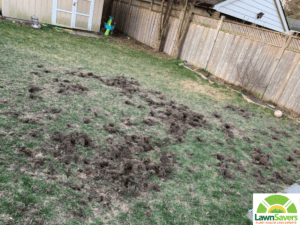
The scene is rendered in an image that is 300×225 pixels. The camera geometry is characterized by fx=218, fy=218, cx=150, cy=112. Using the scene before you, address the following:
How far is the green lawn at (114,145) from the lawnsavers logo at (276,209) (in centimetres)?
11

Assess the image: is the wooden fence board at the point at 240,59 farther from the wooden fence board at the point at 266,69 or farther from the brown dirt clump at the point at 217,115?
the brown dirt clump at the point at 217,115

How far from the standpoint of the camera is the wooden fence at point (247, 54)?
19.5 feet

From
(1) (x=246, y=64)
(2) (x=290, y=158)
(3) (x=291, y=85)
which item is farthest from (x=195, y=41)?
(2) (x=290, y=158)

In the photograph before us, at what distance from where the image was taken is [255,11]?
40.1 ft

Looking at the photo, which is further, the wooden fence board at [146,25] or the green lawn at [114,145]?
the wooden fence board at [146,25]

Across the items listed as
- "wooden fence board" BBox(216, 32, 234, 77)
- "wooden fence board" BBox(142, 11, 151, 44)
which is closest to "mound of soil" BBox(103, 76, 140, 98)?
"wooden fence board" BBox(216, 32, 234, 77)

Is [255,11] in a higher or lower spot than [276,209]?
higher

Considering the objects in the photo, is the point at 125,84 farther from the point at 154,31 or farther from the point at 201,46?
the point at 154,31

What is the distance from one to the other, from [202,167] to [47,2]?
960 cm

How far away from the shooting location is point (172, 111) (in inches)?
175

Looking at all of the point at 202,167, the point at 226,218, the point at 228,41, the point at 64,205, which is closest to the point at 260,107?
the point at 228,41

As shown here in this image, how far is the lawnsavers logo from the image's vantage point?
219cm

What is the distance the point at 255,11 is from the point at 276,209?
41.9 ft

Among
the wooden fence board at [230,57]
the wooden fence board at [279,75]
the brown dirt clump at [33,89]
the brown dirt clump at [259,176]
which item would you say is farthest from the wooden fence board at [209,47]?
the brown dirt clump at [33,89]
